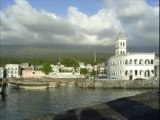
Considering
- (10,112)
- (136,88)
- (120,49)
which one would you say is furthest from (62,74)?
(10,112)

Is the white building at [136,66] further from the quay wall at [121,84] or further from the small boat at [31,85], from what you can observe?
the small boat at [31,85]

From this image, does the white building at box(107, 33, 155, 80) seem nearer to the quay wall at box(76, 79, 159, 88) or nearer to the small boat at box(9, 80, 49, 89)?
the quay wall at box(76, 79, 159, 88)

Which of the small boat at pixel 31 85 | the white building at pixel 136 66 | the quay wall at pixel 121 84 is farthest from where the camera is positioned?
the white building at pixel 136 66

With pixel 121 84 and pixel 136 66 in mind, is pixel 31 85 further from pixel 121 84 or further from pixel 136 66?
pixel 136 66

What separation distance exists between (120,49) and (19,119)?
303 ft

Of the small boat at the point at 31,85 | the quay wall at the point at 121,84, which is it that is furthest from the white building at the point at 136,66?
the small boat at the point at 31,85

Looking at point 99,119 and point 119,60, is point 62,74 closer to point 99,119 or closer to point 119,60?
point 119,60

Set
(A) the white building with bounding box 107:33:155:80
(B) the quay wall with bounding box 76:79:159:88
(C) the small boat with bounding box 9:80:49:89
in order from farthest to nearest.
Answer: (A) the white building with bounding box 107:33:155:80 → (C) the small boat with bounding box 9:80:49:89 → (B) the quay wall with bounding box 76:79:159:88

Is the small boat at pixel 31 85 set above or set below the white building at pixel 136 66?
below

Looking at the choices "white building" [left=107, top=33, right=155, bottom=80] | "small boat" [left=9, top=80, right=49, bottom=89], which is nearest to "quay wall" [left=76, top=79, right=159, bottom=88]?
"white building" [left=107, top=33, right=155, bottom=80]

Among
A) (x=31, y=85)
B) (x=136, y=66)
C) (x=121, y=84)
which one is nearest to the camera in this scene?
(x=31, y=85)

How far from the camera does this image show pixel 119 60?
392 feet

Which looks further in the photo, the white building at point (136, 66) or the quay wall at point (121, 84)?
the white building at point (136, 66)

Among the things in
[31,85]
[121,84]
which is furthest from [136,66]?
[31,85]
